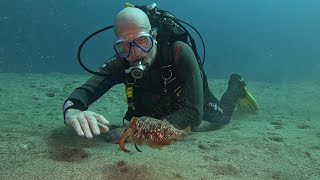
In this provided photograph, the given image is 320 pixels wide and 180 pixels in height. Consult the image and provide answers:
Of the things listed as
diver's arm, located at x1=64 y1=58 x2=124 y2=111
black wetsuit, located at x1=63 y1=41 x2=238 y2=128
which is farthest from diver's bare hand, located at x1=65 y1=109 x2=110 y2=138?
diver's arm, located at x1=64 y1=58 x2=124 y2=111

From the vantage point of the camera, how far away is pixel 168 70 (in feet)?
15.5

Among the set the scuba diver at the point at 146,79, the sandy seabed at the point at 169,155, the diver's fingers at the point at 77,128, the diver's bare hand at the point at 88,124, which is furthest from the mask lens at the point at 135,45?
the sandy seabed at the point at 169,155

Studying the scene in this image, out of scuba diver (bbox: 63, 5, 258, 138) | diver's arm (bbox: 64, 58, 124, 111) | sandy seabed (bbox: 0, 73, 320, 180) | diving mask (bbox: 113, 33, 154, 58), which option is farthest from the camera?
diver's arm (bbox: 64, 58, 124, 111)

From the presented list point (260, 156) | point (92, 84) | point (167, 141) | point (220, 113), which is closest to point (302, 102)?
point (220, 113)

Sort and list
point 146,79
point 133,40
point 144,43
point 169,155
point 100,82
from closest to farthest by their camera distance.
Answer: point 169,155 → point 133,40 → point 144,43 → point 146,79 → point 100,82

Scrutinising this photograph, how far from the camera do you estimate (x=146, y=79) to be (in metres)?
4.83

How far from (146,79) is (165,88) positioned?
36 cm

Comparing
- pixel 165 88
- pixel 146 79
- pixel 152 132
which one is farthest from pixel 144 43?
pixel 152 132

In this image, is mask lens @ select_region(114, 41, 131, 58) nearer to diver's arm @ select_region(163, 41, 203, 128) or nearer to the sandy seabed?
diver's arm @ select_region(163, 41, 203, 128)

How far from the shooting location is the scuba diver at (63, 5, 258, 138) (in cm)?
405

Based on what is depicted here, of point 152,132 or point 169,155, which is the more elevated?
point 152,132

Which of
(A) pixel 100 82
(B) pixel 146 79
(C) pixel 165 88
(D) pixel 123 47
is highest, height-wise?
(D) pixel 123 47

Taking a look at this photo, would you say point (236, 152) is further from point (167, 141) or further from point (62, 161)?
point (62, 161)

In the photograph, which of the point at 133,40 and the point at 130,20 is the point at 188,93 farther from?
the point at 130,20
